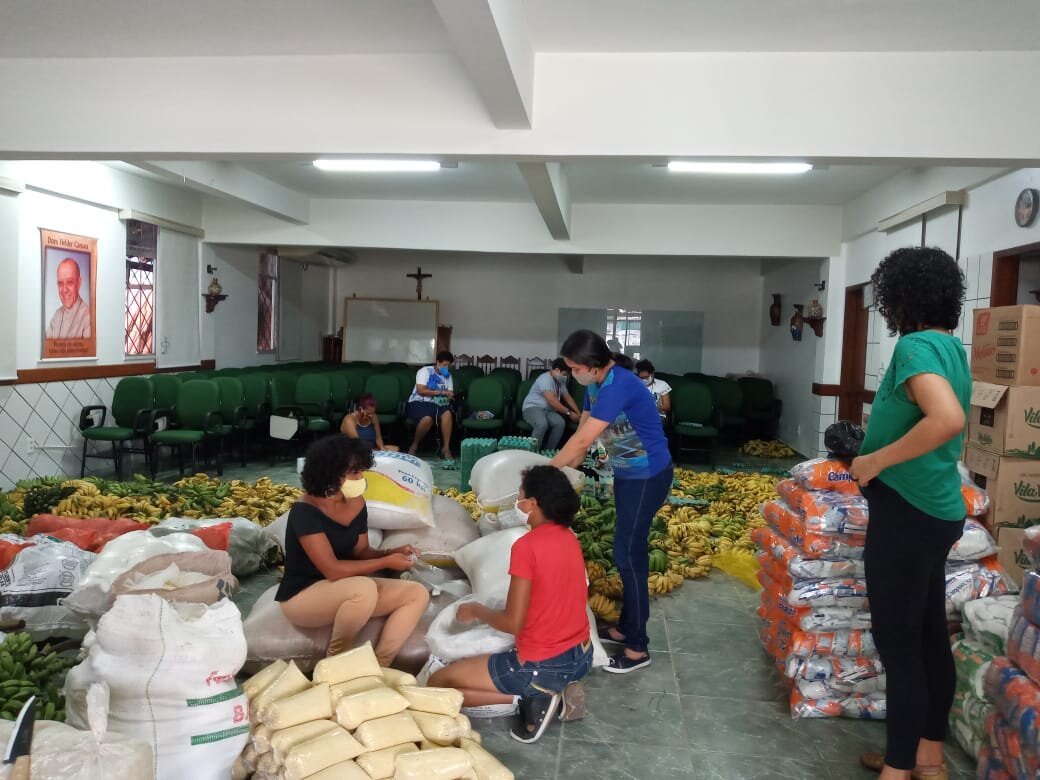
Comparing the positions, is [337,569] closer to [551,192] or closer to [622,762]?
[622,762]

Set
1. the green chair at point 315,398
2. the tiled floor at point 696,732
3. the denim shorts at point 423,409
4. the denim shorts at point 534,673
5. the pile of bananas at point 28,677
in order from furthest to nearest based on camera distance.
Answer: the denim shorts at point 423,409
the green chair at point 315,398
the denim shorts at point 534,673
the tiled floor at point 696,732
the pile of bananas at point 28,677

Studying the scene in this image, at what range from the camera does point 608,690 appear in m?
2.83

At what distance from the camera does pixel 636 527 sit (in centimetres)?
293

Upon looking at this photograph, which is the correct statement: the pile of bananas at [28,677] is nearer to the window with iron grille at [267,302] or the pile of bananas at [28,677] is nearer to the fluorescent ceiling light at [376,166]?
the fluorescent ceiling light at [376,166]

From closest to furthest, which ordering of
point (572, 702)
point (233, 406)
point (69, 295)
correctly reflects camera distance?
point (572, 702) → point (69, 295) → point (233, 406)

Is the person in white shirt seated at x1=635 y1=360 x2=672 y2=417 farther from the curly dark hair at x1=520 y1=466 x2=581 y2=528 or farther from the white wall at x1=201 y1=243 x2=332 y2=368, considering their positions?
the white wall at x1=201 y1=243 x2=332 y2=368

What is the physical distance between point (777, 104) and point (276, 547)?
11.8 feet

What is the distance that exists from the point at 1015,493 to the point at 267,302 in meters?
9.24

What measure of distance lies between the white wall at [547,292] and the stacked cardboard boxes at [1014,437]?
26.7ft

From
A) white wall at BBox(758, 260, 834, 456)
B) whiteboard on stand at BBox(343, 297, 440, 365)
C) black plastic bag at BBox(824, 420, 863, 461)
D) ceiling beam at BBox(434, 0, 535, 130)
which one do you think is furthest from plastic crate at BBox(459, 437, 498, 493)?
whiteboard on stand at BBox(343, 297, 440, 365)

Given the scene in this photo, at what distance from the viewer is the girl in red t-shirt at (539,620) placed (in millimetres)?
2355

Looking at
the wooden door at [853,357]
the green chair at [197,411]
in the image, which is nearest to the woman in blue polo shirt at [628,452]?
the green chair at [197,411]

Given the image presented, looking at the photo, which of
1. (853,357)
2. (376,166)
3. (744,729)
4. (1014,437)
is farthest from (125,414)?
(853,357)

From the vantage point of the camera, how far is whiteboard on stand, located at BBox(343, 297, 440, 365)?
1179 centimetres
